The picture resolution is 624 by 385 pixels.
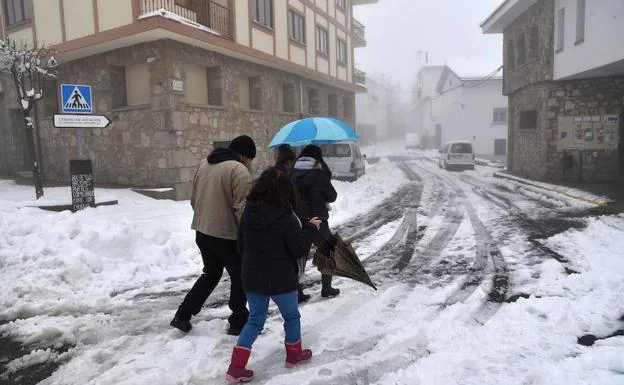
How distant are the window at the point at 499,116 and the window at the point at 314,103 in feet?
72.9

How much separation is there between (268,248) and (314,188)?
5.66 feet

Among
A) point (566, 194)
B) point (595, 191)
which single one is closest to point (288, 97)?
point (566, 194)

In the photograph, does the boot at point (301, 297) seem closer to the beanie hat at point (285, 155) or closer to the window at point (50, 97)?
the beanie hat at point (285, 155)

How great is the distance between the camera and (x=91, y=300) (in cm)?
496

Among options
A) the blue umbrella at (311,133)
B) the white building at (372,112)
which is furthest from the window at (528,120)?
the white building at (372,112)

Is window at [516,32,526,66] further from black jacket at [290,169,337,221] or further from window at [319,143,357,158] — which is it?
black jacket at [290,169,337,221]

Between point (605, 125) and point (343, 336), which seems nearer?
point (343, 336)

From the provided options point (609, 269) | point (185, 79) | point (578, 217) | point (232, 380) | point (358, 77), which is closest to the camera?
point (232, 380)

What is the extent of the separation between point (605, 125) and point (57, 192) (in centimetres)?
1751

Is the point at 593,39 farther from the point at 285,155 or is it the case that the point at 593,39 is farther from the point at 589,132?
the point at 285,155

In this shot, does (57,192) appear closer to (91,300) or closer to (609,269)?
(91,300)

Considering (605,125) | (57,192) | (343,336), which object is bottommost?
A: (343,336)

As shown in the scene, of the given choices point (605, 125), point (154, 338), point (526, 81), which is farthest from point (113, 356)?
point (526, 81)

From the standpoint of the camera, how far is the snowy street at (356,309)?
10.9ft
